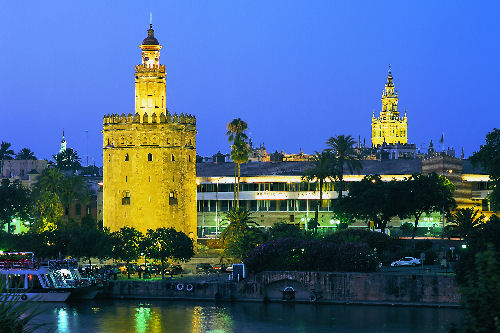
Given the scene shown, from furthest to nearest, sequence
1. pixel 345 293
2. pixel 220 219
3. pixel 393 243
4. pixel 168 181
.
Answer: pixel 220 219 → pixel 168 181 → pixel 393 243 → pixel 345 293

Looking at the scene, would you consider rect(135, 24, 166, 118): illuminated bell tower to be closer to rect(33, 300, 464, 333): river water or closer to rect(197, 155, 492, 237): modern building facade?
rect(197, 155, 492, 237): modern building facade

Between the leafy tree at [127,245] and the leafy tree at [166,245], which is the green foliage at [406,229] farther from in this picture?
the leafy tree at [127,245]

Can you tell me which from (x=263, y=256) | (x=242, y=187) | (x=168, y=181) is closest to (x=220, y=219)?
(x=242, y=187)

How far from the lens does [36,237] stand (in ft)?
303

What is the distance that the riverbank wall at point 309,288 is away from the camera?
72.6m

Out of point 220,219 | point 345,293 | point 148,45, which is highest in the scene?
point 148,45

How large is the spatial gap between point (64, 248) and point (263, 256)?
65.9ft

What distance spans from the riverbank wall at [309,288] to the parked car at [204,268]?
275 inches

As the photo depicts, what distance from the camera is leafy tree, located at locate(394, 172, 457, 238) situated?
102 m

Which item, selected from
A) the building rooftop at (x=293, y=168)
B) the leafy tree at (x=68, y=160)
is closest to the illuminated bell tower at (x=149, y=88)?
the building rooftop at (x=293, y=168)

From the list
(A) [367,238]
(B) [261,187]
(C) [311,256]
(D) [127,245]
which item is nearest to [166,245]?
(D) [127,245]

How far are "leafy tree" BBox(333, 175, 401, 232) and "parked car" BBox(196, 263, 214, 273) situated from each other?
19007 millimetres

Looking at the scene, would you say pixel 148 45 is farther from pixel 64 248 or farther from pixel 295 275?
pixel 295 275

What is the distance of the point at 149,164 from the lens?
96.3 m
